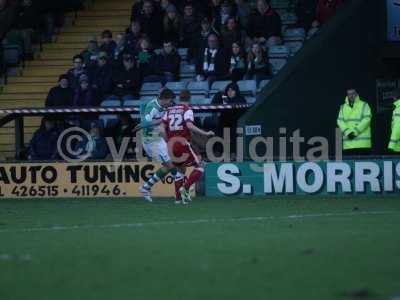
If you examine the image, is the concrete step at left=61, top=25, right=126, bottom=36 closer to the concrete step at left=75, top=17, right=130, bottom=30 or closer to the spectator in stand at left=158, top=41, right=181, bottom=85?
the concrete step at left=75, top=17, right=130, bottom=30

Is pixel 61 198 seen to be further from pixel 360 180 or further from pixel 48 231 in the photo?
pixel 48 231

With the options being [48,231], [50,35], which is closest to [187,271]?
[48,231]

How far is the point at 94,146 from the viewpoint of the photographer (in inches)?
926

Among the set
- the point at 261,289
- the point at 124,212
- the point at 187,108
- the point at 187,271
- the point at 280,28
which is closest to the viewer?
the point at 261,289

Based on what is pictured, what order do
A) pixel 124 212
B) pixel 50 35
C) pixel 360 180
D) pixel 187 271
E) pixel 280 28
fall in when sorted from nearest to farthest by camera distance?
pixel 187 271, pixel 124 212, pixel 360 180, pixel 280 28, pixel 50 35

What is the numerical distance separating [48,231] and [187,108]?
6.03 m

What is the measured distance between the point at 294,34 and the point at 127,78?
3.51 m

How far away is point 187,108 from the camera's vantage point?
1947 centimetres

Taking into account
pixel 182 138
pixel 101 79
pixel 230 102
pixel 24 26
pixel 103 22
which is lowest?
pixel 182 138

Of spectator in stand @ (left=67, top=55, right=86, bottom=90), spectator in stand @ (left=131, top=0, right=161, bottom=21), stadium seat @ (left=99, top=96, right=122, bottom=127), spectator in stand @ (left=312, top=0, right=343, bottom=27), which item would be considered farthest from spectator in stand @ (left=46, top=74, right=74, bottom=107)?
spectator in stand @ (left=312, top=0, right=343, bottom=27)

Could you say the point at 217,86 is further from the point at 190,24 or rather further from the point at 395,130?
the point at 395,130

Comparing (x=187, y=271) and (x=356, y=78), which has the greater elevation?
(x=356, y=78)

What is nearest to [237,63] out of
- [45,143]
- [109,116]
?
[109,116]

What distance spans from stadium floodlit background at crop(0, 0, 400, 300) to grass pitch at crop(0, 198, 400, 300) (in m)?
0.12
